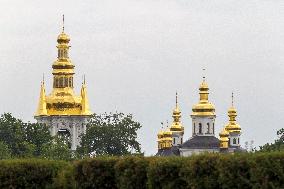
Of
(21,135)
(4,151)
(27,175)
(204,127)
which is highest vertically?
(204,127)

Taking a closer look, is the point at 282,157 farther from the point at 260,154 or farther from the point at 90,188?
the point at 90,188

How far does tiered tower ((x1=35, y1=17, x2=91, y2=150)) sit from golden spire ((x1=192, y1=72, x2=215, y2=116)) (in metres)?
6.78

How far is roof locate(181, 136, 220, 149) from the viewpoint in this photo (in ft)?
436

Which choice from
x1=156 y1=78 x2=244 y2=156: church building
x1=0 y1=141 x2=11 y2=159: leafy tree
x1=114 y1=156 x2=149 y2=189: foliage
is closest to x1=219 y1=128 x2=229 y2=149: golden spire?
x1=156 y1=78 x2=244 y2=156: church building

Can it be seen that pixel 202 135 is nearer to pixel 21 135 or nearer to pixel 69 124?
pixel 69 124

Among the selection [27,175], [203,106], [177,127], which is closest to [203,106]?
[203,106]

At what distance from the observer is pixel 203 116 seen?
140m

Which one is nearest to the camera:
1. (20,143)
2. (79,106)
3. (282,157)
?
(282,157)

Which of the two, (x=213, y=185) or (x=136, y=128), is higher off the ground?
(x=136, y=128)

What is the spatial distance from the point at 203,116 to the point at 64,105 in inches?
342

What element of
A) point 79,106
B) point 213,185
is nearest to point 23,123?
point 79,106

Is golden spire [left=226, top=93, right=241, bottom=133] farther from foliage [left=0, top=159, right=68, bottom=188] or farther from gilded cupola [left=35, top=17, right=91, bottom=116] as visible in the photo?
foliage [left=0, top=159, right=68, bottom=188]

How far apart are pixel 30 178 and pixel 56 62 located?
8258cm

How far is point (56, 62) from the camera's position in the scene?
142375mm
